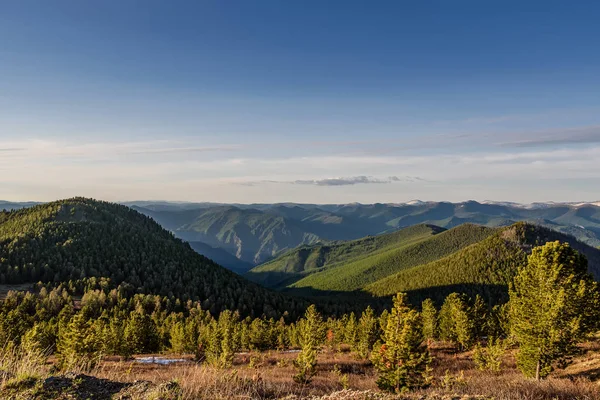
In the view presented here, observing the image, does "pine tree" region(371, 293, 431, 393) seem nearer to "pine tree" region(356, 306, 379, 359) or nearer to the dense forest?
the dense forest

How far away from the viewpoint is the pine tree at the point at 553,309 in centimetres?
2716

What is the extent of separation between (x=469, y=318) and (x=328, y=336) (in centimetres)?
5297

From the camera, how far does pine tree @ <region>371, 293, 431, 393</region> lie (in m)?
33.5

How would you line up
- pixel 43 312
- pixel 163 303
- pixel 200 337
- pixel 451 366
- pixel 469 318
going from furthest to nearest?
1. pixel 163 303
2. pixel 43 312
3. pixel 200 337
4. pixel 469 318
5. pixel 451 366

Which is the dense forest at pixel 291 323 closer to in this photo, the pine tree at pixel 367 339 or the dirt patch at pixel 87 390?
the pine tree at pixel 367 339

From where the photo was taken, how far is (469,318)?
71.8 metres

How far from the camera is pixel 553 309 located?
27.3 metres

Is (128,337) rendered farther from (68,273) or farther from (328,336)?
(68,273)

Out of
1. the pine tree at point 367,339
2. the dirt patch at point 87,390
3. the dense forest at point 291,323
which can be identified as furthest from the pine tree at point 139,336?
the dirt patch at point 87,390

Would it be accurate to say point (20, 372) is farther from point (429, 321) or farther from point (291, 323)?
point (291, 323)

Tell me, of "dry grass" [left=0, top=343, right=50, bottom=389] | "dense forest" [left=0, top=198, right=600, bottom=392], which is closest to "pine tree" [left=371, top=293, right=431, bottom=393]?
"dense forest" [left=0, top=198, right=600, bottom=392]

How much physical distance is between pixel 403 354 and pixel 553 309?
14.1 metres

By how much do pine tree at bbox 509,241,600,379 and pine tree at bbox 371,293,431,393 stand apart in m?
9.09

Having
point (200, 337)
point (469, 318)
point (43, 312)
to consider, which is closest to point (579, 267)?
point (469, 318)
